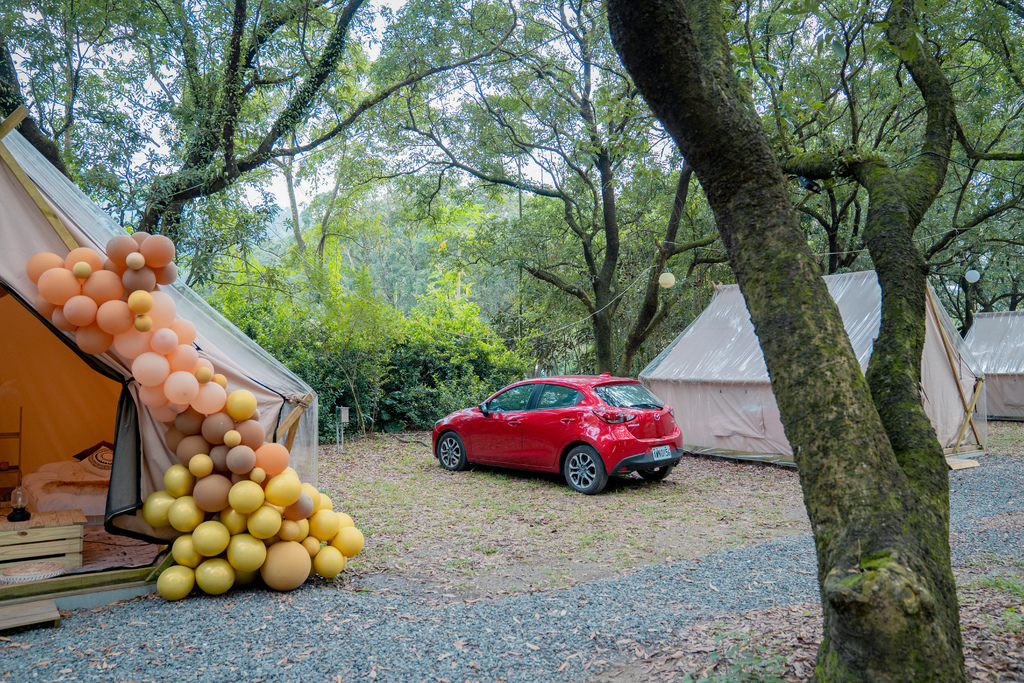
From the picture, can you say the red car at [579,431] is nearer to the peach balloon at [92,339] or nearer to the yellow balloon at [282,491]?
the yellow balloon at [282,491]

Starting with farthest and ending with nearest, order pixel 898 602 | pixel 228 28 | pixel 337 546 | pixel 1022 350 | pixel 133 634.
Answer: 1. pixel 1022 350
2. pixel 228 28
3. pixel 337 546
4. pixel 133 634
5. pixel 898 602

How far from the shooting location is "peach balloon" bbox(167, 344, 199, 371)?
452cm

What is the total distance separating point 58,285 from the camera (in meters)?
4.27

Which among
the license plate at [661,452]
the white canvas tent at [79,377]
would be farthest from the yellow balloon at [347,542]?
the license plate at [661,452]

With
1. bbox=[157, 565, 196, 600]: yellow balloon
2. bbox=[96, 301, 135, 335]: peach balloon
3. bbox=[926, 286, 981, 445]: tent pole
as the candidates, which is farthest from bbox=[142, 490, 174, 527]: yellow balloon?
bbox=[926, 286, 981, 445]: tent pole

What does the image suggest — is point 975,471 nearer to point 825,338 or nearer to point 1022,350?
point 825,338

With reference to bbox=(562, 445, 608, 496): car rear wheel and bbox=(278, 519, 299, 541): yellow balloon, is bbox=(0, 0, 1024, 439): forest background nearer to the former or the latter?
bbox=(562, 445, 608, 496): car rear wheel

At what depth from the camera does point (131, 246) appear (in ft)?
14.7

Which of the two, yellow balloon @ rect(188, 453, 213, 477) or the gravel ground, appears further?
yellow balloon @ rect(188, 453, 213, 477)

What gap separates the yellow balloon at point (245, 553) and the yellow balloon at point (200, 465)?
0.52 metres

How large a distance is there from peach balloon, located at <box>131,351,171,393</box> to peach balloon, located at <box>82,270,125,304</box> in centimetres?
47

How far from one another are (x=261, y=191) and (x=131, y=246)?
23.6ft

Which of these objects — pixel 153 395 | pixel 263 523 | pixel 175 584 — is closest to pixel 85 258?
pixel 153 395

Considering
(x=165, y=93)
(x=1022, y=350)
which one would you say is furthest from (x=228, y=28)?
(x=1022, y=350)
